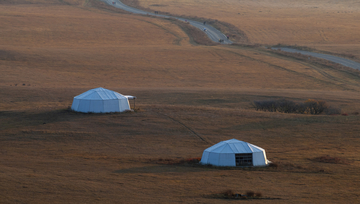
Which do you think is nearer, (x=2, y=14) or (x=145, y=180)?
(x=145, y=180)

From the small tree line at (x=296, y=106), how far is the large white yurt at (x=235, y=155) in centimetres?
2292

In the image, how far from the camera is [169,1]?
628 ft

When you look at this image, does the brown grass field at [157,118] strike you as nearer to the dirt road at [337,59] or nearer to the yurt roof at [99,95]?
the yurt roof at [99,95]

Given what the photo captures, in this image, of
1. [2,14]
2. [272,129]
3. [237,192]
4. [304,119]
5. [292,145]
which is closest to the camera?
[237,192]

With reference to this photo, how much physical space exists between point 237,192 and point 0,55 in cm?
6492

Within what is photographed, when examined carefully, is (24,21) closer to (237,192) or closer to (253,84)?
(253,84)

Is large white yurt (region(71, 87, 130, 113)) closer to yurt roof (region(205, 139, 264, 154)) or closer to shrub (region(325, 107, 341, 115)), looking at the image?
yurt roof (region(205, 139, 264, 154))

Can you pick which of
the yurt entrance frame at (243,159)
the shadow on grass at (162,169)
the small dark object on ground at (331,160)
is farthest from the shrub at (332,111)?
the shadow on grass at (162,169)

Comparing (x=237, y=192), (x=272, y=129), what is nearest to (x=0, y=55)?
(x=272, y=129)

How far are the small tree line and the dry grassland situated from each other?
2087 inches

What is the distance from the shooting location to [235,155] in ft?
96.1

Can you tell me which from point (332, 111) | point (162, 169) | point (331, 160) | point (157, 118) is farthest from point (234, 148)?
point (332, 111)

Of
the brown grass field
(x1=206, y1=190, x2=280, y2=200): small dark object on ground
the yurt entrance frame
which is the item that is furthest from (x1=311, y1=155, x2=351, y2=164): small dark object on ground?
(x1=206, y1=190, x2=280, y2=200): small dark object on ground

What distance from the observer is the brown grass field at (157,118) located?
24.3m
